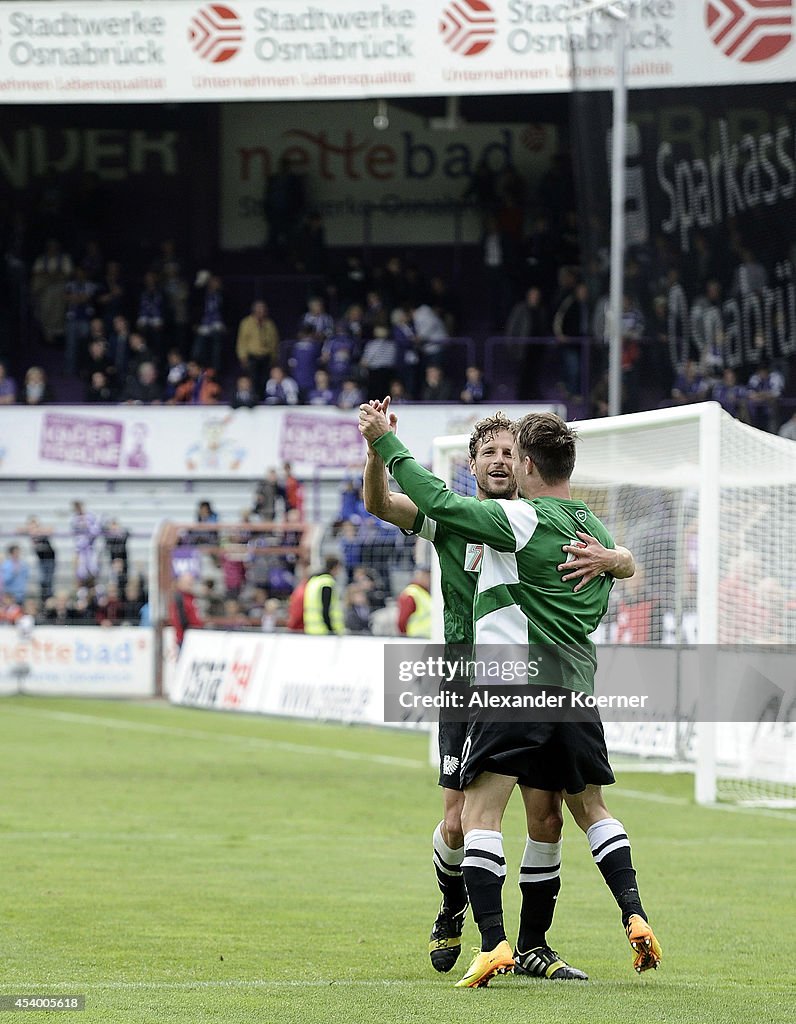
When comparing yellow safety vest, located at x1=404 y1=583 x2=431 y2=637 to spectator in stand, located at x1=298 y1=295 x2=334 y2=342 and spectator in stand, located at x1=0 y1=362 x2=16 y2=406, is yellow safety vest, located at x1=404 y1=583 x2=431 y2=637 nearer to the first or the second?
spectator in stand, located at x1=298 y1=295 x2=334 y2=342

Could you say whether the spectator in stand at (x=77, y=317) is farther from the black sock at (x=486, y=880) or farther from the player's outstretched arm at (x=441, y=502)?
the black sock at (x=486, y=880)

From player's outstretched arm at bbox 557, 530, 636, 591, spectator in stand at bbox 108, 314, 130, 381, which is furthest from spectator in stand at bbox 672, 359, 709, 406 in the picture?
spectator in stand at bbox 108, 314, 130, 381

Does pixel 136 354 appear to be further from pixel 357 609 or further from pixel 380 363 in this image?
pixel 357 609

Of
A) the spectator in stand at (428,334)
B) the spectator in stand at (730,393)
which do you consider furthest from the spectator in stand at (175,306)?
the spectator in stand at (730,393)

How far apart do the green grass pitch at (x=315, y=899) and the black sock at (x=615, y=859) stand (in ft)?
1.11

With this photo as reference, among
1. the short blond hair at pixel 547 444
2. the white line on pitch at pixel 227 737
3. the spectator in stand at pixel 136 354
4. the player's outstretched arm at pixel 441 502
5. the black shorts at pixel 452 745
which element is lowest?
the white line on pitch at pixel 227 737

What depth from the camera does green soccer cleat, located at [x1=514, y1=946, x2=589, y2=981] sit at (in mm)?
6234

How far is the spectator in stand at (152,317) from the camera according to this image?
107 ft

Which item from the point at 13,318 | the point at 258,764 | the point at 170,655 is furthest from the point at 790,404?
the point at 13,318

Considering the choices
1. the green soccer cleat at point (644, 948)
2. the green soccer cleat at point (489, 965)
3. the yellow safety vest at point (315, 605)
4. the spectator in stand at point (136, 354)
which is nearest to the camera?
the green soccer cleat at point (644, 948)

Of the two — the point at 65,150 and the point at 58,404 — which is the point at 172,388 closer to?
the point at 58,404

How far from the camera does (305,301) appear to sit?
3397cm

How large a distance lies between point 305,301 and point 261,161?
3196 mm

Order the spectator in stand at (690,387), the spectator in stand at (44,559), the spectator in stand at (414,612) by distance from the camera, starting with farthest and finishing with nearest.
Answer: the spectator in stand at (44,559), the spectator in stand at (414,612), the spectator in stand at (690,387)
